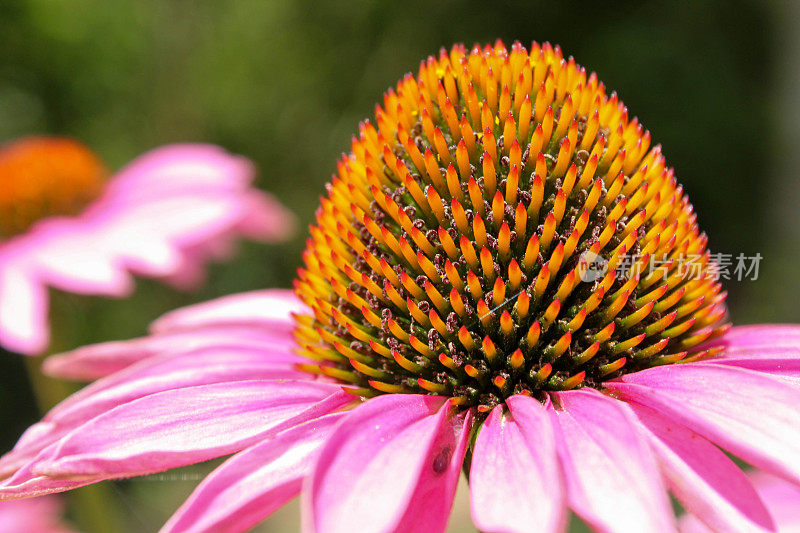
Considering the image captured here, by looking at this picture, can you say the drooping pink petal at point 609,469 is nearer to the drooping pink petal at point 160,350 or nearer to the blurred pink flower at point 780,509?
the drooping pink petal at point 160,350

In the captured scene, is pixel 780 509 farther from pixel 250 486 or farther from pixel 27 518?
pixel 27 518

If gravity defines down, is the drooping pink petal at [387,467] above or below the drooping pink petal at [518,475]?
below

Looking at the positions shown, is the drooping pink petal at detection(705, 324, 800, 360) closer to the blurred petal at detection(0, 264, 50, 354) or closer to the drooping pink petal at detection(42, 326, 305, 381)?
the drooping pink petal at detection(42, 326, 305, 381)

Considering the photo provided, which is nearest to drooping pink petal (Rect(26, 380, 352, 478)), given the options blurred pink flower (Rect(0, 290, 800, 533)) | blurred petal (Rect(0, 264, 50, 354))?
blurred pink flower (Rect(0, 290, 800, 533))

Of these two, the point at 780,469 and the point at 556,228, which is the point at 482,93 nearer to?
the point at 556,228

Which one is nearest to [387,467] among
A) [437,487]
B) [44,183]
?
[437,487]

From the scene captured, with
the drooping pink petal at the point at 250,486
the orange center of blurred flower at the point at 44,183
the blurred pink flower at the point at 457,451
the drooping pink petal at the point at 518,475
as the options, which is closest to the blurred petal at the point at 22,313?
the orange center of blurred flower at the point at 44,183
